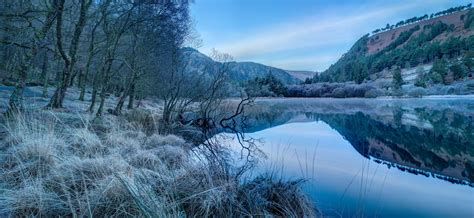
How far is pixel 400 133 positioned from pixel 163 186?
1338cm

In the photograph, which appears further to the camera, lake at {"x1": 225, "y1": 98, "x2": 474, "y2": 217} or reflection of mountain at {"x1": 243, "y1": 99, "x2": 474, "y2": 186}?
reflection of mountain at {"x1": 243, "y1": 99, "x2": 474, "y2": 186}

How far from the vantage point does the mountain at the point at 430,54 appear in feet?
205

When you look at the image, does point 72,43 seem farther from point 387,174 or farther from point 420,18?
point 420,18

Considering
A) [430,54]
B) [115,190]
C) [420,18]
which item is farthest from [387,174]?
[420,18]

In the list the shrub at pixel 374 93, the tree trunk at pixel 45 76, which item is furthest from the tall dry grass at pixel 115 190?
→ the shrub at pixel 374 93

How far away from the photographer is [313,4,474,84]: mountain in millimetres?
62438

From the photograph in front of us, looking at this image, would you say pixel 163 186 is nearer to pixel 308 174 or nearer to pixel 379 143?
pixel 308 174

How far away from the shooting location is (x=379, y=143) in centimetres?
1232

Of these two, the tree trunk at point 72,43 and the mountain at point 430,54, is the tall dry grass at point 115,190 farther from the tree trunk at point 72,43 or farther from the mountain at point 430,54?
the mountain at point 430,54

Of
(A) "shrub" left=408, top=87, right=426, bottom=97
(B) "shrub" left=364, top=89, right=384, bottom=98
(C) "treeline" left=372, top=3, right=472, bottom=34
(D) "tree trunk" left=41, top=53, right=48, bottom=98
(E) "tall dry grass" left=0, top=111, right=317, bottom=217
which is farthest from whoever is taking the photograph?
(C) "treeline" left=372, top=3, right=472, bottom=34

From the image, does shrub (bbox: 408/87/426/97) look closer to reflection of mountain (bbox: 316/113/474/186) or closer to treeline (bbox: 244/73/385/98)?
treeline (bbox: 244/73/385/98)

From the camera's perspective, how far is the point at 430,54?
90.4 meters

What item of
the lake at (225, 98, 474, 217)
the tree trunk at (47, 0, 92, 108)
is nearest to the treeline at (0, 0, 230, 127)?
the tree trunk at (47, 0, 92, 108)

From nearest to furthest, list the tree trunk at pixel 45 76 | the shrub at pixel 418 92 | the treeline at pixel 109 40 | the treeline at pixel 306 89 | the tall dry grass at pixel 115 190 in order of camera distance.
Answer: the tall dry grass at pixel 115 190 → the treeline at pixel 109 40 → the tree trunk at pixel 45 76 → the shrub at pixel 418 92 → the treeline at pixel 306 89
